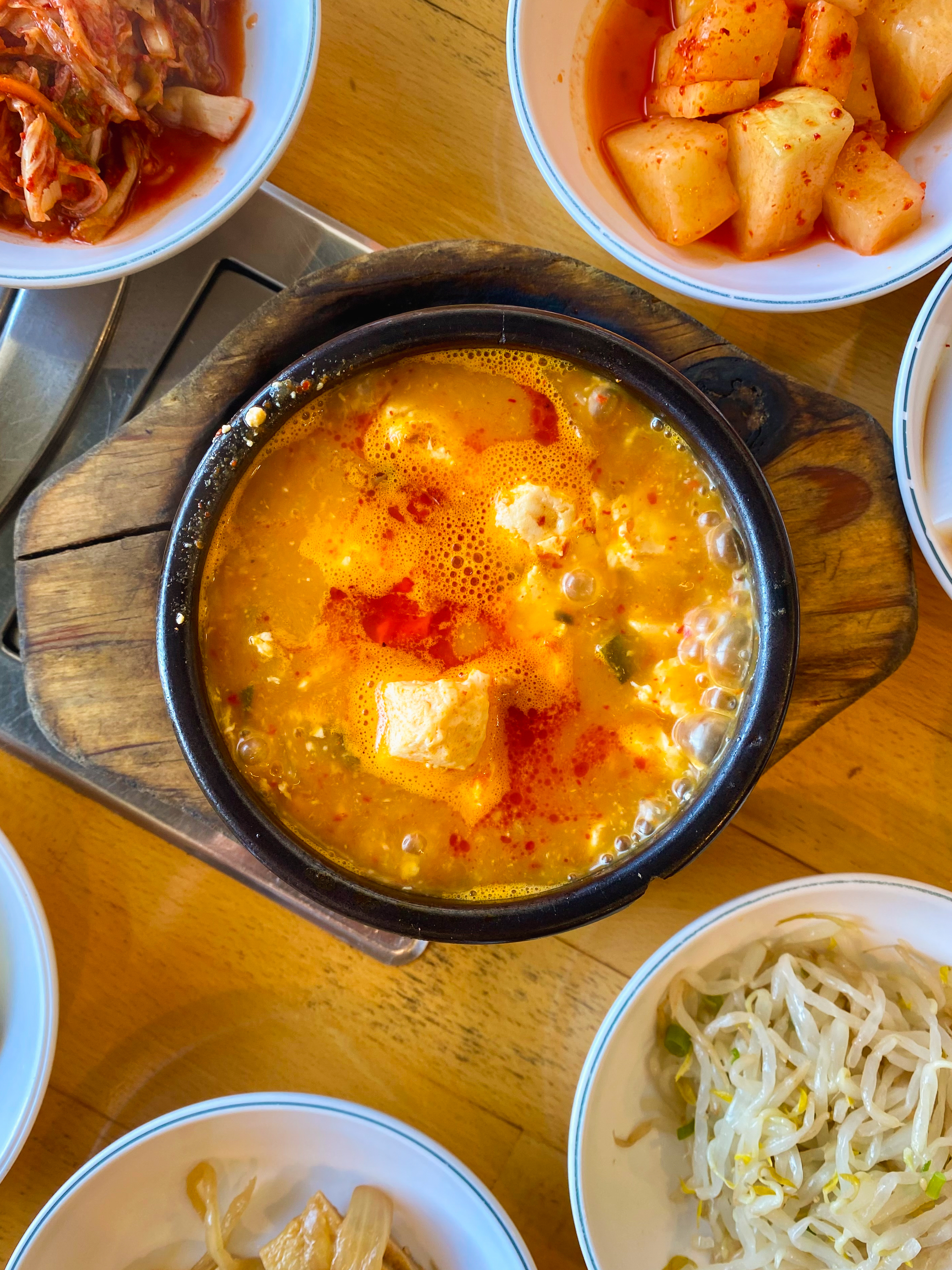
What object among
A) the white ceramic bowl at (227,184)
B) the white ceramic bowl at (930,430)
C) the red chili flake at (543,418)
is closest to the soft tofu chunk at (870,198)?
the white ceramic bowl at (930,430)

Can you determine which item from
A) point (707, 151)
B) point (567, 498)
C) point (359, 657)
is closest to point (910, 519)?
point (567, 498)

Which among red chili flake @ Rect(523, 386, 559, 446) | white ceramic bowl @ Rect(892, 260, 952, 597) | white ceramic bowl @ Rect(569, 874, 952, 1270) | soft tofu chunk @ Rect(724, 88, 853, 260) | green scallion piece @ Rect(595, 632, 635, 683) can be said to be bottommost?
white ceramic bowl @ Rect(569, 874, 952, 1270)

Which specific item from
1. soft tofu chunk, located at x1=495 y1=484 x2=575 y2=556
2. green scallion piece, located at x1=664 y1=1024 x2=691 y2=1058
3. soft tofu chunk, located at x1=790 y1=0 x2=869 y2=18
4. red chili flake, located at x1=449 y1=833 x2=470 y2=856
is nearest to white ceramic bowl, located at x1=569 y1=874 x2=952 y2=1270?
green scallion piece, located at x1=664 y1=1024 x2=691 y2=1058

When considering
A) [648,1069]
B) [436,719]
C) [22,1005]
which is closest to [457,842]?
[436,719]

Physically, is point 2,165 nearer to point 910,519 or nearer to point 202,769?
point 202,769

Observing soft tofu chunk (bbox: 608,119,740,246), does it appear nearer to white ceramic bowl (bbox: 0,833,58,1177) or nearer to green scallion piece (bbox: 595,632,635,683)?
green scallion piece (bbox: 595,632,635,683)

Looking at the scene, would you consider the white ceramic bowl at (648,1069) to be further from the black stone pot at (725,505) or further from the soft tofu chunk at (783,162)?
the soft tofu chunk at (783,162)

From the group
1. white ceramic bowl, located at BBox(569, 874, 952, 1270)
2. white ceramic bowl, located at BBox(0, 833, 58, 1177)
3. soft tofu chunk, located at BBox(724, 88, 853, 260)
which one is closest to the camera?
soft tofu chunk, located at BBox(724, 88, 853, 260)
